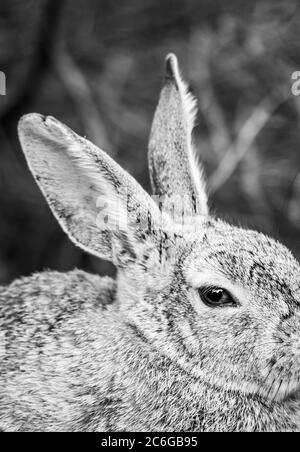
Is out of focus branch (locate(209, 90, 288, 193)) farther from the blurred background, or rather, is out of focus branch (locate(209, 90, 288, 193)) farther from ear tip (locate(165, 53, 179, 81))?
ear tip (locate(165, 53, 179, 81))

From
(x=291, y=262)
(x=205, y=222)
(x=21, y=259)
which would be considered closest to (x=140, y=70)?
(x=21, y=259)

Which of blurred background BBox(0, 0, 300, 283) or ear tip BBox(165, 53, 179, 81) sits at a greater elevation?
blurred background BBox(0, 0, 300, 283)

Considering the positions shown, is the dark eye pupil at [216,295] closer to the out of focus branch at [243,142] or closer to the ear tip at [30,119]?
the ear tip at [30,119]

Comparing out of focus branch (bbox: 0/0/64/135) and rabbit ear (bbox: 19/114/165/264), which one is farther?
out of focus branch (bbox: 0/0/64/135)

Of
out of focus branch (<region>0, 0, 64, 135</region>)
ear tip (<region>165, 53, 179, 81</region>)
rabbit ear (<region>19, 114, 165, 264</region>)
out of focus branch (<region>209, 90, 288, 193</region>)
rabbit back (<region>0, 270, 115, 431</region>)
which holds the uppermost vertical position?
out of focus branch (<region>0, 0, 64, 135</region>)

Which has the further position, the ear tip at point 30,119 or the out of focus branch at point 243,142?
the out of focus branch at point 243,142

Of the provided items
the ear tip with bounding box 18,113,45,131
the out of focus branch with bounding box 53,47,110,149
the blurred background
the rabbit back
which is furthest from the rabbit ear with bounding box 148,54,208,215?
the out of focus branch with bounding box 53,47,110,149

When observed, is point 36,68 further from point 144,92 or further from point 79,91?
point 144,92

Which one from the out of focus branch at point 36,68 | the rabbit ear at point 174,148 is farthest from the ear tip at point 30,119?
the out of focus branch at point 36,68

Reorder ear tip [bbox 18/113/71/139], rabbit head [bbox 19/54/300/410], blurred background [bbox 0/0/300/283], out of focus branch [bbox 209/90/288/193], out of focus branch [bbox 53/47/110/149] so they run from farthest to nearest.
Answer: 1. out of focus branch [bbox 53/47/110/149]
2. blurred background [bbox 0/0/300/283]
3. out of focus branch [bbox 209/90/288/193]
4. ear tip [bbox 18/113/71/139]
5. rabbit head [bbox 19/54/300/410]
